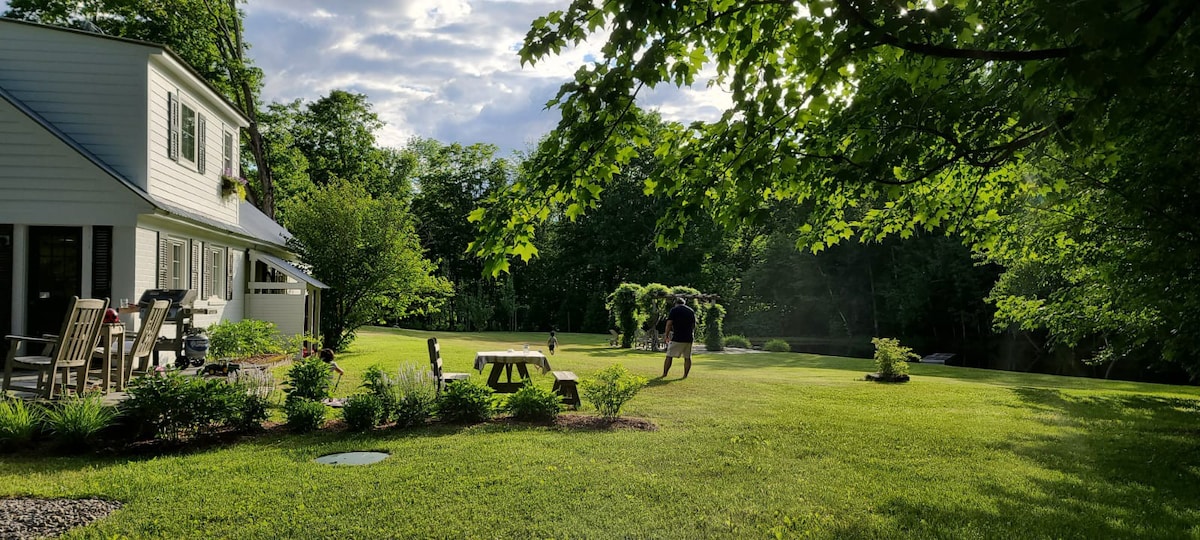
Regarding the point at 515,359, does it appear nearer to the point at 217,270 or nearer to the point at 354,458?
the point at 354,458

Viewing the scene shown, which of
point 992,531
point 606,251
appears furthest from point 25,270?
point 606,251

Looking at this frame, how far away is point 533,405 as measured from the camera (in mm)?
9328

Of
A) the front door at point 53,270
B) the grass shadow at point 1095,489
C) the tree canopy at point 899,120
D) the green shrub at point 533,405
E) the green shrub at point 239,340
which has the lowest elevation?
the grass shadow at point 1095,489

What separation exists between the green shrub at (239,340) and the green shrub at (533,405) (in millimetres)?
6934

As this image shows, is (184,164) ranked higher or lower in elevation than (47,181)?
higher

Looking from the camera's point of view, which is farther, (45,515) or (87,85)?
(87,85)

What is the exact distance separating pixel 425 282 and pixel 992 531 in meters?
18.9

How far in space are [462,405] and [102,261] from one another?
7.19 m

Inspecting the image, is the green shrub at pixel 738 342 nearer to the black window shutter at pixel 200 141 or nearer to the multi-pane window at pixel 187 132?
the black window shutter at pixel 200 141

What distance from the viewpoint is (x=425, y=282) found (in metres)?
22.3

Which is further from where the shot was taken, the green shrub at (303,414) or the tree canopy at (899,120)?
the green shrub at (303,414)

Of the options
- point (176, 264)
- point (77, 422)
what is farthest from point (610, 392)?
point (176, 264)

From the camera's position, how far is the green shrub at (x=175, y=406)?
7441mm

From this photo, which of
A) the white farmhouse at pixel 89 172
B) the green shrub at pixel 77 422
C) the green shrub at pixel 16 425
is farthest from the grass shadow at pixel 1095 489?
the white farmhouse at pixel 89 172
